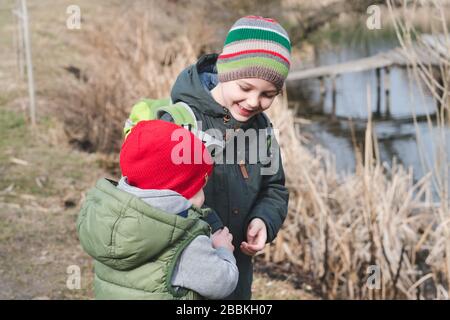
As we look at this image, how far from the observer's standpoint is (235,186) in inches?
84.0

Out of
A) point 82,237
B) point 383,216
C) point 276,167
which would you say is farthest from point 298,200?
point 82,237

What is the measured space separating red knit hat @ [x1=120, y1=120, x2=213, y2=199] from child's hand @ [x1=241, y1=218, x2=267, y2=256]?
44 centimetres

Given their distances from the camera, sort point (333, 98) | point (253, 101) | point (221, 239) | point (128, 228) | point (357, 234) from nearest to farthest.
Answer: point (128, 228) → point (221, 239) → point (253, 101) → point (357, 234) → point (333, 98)

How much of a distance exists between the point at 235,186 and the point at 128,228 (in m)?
0.58

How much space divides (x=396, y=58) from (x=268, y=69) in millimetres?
10940

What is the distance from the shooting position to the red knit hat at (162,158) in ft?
5.51

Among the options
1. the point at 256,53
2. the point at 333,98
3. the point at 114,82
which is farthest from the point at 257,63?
the point at 333,98

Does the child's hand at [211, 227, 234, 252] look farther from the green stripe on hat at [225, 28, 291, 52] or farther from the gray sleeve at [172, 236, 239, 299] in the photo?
the green stripe on hat at [225, 28, 291, 52]

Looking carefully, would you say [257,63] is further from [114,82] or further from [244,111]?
[114,82]

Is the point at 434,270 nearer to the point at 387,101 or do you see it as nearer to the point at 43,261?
the point at 43,261

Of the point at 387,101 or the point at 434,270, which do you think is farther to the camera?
the point at 387,101

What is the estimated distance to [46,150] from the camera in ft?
21.2

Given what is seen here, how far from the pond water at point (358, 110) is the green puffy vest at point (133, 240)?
215 inches

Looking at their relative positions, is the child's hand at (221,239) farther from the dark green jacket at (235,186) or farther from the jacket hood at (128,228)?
the dark green jacket at (235,186)
